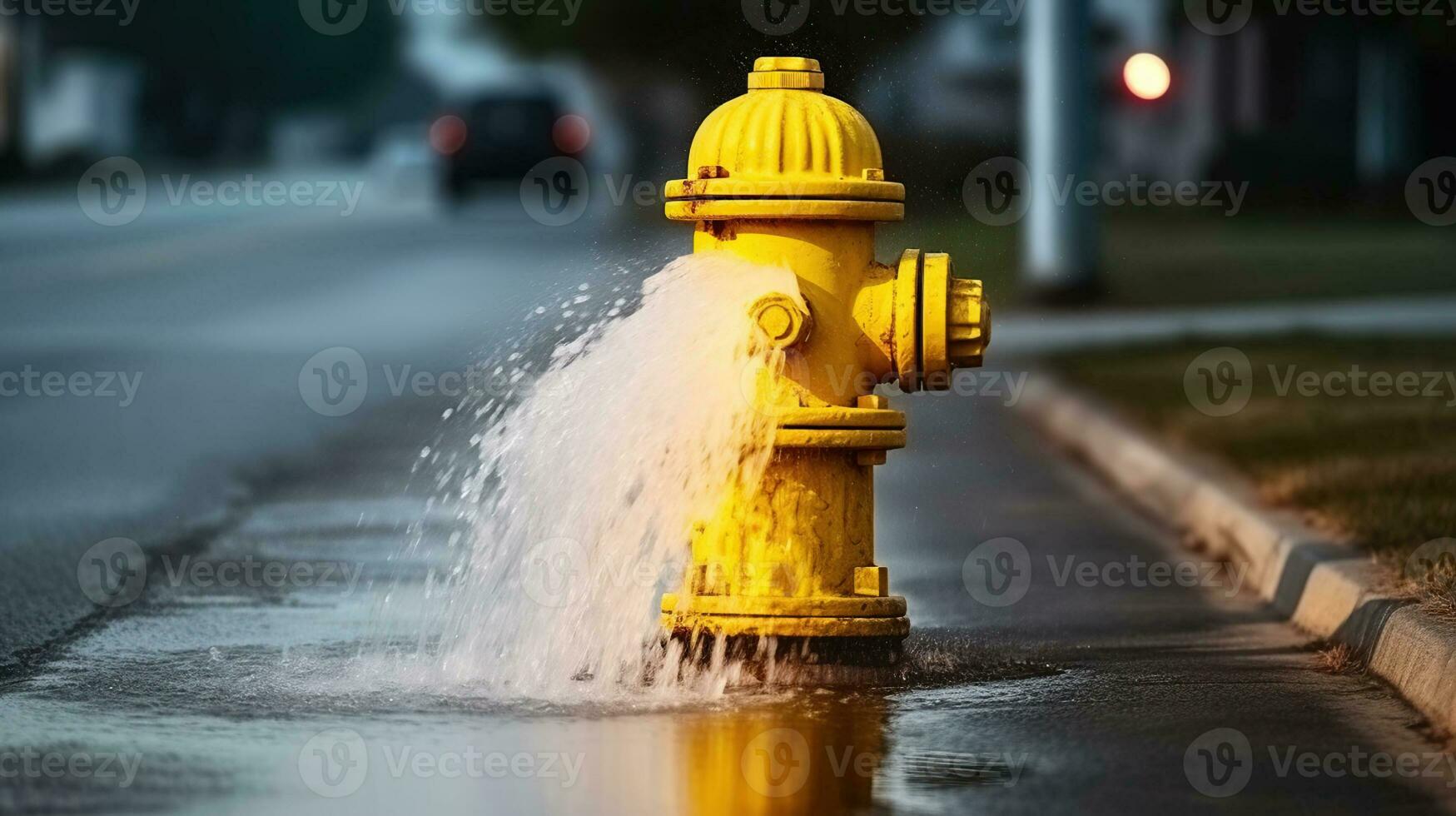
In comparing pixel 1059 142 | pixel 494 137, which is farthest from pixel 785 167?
pixel 494 137

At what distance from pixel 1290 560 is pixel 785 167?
2291mm

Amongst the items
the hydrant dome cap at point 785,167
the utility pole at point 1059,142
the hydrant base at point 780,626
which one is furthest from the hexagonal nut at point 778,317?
the utility pole at point 1059,142

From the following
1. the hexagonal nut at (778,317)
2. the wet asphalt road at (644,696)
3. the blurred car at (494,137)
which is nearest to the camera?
the wet asphalt road at (644,696)

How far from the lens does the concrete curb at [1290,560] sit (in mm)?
5883

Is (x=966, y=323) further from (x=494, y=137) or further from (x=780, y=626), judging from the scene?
(x=494, y=137)

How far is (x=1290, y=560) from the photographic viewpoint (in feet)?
24.8

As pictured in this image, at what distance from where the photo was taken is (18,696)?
19.7 feet

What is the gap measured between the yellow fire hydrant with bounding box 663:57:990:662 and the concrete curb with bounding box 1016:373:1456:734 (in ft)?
3.87

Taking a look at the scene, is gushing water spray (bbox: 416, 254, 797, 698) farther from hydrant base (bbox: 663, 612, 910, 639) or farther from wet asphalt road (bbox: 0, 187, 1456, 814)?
wet asphalt road (bbox: 0, 187, 1456, 814)

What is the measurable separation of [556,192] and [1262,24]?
1318 centimetres

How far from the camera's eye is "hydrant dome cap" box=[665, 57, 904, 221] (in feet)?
20.0

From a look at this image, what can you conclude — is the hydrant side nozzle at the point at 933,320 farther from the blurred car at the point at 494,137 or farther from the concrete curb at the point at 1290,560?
the blurred car at the point at 494,137

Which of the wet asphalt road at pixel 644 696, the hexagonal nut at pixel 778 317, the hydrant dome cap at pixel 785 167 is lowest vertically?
the wet asphalt road at pixel 644 696

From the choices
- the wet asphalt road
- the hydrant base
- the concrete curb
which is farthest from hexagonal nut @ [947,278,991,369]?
the concrete curb
